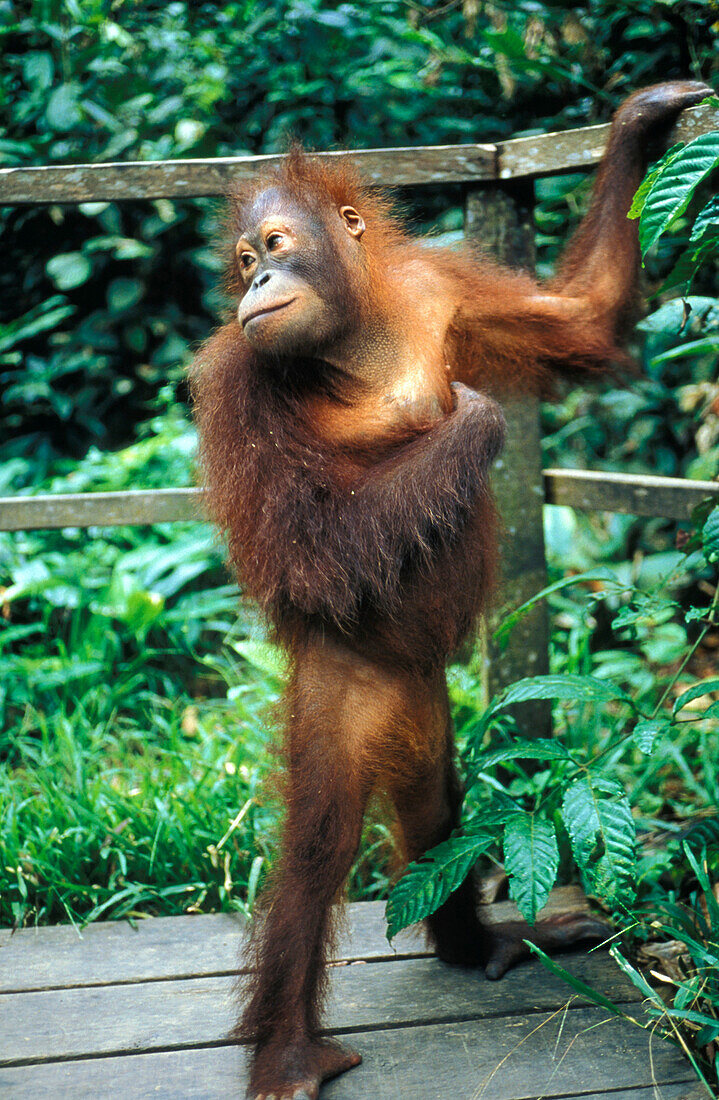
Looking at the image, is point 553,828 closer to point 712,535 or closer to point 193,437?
point 712,535

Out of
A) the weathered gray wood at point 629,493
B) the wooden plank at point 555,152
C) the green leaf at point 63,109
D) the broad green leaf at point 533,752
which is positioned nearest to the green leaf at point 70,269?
the green leaf at point 63,109

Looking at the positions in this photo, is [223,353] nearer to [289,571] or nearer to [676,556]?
[289,571]

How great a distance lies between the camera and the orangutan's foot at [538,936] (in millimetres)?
2162

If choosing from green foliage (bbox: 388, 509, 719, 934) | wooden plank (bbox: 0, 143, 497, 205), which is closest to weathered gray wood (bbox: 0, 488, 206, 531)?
wooden plank (bbox: 0, 143, 497, 205)

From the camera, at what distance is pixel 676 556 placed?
146 inches

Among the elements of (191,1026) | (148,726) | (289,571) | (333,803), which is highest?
(289,571)

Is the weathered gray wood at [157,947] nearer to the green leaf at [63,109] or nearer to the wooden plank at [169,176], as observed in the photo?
the wooden plank at [169,176]

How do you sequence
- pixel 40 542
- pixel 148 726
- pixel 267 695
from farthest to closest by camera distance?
pixel 40 542
pixel 148 726
pixel 267 695

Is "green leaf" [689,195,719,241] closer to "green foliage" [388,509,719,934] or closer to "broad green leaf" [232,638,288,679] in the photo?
"green foliage" [388,509,719,934]

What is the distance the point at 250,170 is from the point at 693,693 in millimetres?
1627

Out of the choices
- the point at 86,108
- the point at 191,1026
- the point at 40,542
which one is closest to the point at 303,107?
the point at 86,108

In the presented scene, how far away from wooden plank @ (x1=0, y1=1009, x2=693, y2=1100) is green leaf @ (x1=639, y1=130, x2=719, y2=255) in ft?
4.73

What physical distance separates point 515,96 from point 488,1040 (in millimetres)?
3525

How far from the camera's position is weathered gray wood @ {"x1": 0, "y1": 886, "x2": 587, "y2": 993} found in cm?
218
